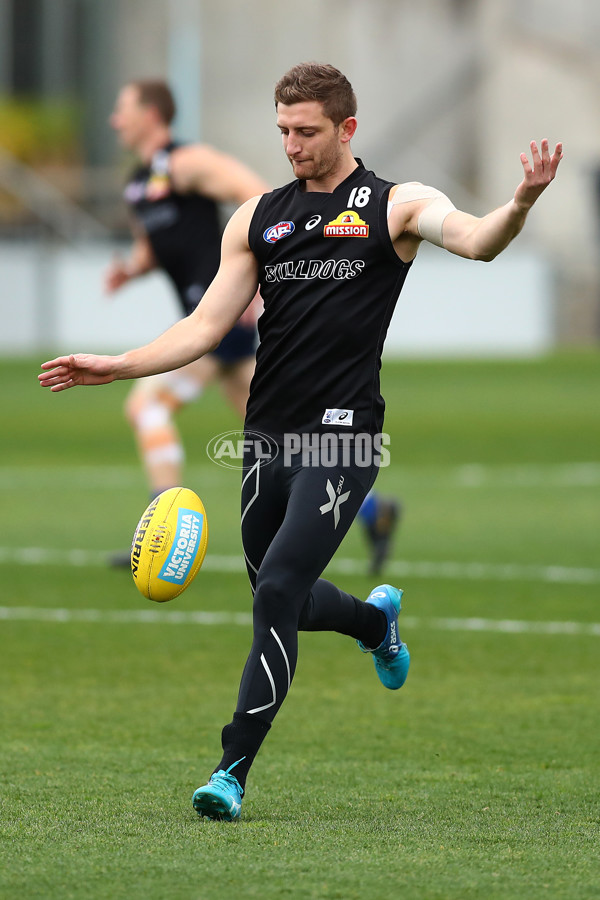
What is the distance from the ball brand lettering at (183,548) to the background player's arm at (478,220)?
1207 millimetres

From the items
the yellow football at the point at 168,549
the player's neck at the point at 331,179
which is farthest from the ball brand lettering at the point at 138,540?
the player's neck at the point at 331,179

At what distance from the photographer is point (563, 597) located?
32.5ft

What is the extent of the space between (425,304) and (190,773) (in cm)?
3944

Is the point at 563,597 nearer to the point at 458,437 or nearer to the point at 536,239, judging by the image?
the point at 458,437

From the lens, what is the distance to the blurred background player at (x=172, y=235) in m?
10.8

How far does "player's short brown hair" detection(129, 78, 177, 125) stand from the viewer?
35.4 ft

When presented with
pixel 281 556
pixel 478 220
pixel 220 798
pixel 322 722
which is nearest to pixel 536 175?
pixel 478 220

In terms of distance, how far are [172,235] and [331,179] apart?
211 inches

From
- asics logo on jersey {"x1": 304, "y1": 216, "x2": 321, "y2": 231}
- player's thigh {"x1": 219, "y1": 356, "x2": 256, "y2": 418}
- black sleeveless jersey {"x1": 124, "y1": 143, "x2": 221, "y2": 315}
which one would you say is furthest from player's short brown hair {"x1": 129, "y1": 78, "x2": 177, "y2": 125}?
asics logo on jersey {"x1": 304, "y1": 216, "x2": 321, "y2": 231}

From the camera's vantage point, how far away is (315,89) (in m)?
5.54

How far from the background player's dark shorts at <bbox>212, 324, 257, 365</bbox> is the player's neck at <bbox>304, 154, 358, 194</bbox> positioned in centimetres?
494

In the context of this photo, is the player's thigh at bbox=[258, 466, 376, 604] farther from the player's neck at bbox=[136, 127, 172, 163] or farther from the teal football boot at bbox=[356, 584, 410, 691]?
the player's neck at bbox=[136, 127, 172, 163]

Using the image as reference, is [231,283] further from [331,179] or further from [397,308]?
[397,308]

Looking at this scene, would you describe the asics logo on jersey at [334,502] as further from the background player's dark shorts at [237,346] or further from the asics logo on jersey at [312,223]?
the background player's dark shorts at [237,346]
